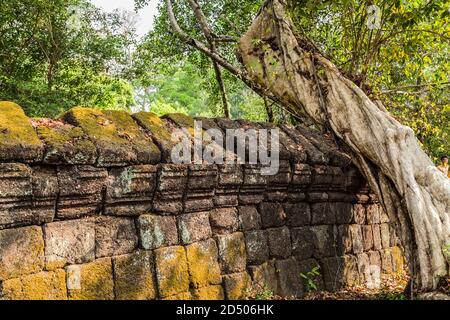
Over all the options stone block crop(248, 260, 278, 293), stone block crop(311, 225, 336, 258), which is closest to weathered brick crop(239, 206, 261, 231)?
stone block crop(248, 260, 278, 293)

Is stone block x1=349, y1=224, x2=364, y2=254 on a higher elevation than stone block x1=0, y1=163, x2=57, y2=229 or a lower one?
lower

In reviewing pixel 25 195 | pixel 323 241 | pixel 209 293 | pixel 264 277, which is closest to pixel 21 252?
pixel 25 195

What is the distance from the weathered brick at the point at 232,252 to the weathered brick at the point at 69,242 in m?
1.26

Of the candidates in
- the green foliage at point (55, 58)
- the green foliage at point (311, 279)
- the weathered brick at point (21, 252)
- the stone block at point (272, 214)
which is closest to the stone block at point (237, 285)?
the stone block at point (272, 214)

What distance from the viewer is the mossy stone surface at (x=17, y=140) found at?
8.92 ft

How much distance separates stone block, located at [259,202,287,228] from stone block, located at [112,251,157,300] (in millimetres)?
1417

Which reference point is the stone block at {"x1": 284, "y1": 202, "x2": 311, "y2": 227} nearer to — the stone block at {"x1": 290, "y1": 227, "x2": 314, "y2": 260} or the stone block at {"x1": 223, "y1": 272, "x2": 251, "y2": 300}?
the stone block at {"x1": 290, "y1": 227, "x2": 314, "y2": 260}

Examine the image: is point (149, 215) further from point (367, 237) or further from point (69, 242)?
point (367, 237)

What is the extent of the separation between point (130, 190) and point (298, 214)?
2.18 metres

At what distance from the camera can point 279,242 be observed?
4.52m

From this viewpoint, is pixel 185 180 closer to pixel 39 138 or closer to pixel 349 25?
pixel 39 138

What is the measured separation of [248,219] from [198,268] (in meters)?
0.79

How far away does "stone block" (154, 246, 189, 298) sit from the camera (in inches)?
137

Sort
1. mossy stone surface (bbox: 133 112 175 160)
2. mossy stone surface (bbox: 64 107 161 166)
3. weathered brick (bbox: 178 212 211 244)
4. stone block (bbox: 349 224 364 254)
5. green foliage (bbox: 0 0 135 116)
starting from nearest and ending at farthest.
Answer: mossy stone surface (bbox: 64 107 161 166) → mossy stone surface (bbox: 133 112 175 160) → weathered brick (bbox: 178 212 211 244) → stone block (bbox: 349 224 364 254) → green foliage (bbox: 0 0 135 116)
